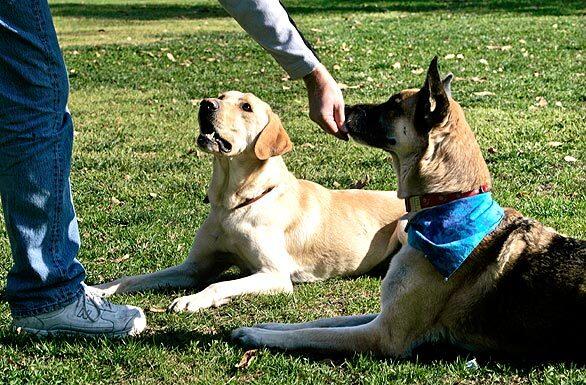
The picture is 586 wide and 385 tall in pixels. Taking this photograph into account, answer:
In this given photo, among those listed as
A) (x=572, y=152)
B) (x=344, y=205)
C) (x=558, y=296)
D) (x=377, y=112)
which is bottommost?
(x=572, y=152)

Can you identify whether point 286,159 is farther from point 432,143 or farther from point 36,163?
point 36,163

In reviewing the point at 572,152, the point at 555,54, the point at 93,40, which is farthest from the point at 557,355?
the point at 93,40

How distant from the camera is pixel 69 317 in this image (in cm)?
493

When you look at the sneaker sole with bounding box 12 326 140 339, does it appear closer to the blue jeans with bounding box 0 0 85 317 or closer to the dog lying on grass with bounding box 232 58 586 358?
the blue jeans with bounding box 0 0 85 317

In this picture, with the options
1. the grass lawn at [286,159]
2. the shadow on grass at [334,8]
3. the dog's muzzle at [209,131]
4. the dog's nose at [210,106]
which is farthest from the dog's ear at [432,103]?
the shadow on grass at [334,8]

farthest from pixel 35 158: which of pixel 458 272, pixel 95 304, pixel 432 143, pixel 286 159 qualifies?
pixel 286 159

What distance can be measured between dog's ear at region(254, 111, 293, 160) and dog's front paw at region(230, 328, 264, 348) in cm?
154

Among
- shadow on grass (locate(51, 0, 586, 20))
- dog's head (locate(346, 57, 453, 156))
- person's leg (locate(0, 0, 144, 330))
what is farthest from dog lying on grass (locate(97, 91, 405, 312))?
shadow on grass (locate(51, 0, 586, 20))

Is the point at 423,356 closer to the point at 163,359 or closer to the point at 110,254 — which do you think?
the point at 163,359

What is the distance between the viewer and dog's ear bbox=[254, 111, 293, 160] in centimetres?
616

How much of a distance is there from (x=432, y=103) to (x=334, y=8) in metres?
24.3

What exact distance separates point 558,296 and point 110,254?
11.3ft

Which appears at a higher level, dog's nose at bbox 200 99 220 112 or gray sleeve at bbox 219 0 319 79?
gray sleeve at bbox 219 0 319 79

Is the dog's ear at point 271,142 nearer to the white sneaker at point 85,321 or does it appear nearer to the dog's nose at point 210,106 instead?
the dog's nose at point 210,106
